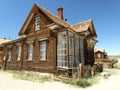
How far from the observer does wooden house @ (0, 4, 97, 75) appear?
11.7 m

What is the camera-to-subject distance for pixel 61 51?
11.9 metres

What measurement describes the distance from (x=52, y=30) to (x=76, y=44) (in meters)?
3.01

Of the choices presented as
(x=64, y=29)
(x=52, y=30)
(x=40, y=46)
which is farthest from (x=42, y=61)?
(x=64, y=29)

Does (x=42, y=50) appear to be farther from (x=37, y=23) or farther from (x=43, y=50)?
(x=37, y=23)

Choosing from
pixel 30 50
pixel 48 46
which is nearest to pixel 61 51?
pixel 48 46

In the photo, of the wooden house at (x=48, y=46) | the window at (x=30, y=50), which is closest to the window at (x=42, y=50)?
the wooden house at (x=48, y=46)

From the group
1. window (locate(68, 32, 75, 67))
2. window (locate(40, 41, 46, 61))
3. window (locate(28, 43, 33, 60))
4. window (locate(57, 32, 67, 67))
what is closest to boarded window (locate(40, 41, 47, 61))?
window (locate(40, 41, 46, 61))

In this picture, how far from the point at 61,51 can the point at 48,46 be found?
1.68m

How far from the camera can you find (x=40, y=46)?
544 inches

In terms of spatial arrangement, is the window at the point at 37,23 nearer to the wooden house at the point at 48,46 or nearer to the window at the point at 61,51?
the wooden house at the point at 48,46

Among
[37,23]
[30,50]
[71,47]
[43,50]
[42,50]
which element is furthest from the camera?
[30,50]

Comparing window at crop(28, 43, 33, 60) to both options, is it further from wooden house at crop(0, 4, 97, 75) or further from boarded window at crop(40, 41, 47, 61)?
boarded window at crop(40, 41, 47, 61)

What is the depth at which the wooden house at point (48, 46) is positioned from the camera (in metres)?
11.7

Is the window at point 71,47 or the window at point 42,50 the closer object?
the window at point 71,47
